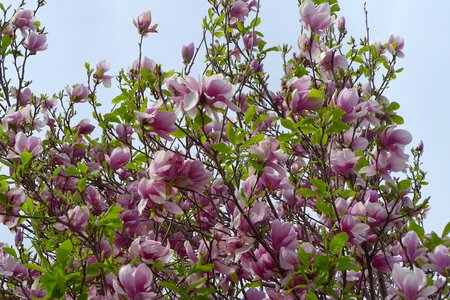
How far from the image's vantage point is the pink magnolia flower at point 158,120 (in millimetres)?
1809

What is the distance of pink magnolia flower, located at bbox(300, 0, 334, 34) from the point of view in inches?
101

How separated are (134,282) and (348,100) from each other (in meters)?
1.13

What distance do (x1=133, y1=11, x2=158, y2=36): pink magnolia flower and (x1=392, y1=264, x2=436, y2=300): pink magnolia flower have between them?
2.10 m

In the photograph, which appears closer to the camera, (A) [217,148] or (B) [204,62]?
(A) [217,148]

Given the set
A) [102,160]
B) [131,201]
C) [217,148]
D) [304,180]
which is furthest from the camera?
[304,180]

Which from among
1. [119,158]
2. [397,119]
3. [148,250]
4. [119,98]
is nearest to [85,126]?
[119,158]

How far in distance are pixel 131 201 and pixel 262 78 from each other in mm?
1508

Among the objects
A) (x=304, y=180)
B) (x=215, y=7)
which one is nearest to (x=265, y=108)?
(x=304, y=180)

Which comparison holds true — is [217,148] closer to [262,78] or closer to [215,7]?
[262,78]

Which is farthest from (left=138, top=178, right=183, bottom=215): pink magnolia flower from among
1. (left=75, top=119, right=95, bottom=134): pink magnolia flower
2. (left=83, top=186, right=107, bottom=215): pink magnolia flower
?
(left=75, top=119, right=95, bottom=134): pink magnolia flower

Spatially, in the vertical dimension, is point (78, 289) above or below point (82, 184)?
below

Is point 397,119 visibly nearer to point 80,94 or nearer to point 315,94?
point 315,94

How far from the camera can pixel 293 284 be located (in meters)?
1.95

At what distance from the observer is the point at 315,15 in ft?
8.46
